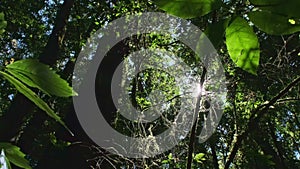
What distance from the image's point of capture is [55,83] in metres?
0.27

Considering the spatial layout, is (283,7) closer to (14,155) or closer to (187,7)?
(187,7)

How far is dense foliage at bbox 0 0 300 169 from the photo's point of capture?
0.84ft

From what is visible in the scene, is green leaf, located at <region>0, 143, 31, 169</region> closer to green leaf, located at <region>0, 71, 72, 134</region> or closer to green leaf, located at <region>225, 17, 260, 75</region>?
green leaf, located at <region>0, 71, 72, 134</region>

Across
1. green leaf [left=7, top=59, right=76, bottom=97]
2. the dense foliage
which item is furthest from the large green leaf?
green leaf [left=7, top=59, right=76, bottom=97]

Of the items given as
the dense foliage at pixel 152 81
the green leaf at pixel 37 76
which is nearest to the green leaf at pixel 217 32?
the dense foliage at pixel 152 81

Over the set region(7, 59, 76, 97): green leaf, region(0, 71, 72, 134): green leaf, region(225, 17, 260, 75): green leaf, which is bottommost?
region(0, 71, 72, 134): green leaf

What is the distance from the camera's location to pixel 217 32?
270 mm

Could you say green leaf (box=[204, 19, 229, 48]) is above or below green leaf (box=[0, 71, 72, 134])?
above

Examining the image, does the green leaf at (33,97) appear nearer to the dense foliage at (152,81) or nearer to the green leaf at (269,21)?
the dense foliage at (152,81)

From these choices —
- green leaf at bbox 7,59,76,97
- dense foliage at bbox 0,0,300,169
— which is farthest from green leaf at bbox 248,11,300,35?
green leaf at bbox 7,59,76,97

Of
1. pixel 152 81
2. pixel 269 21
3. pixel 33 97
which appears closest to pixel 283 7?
pixel 269 21

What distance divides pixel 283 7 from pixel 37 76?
0.17m

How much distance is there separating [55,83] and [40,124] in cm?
475

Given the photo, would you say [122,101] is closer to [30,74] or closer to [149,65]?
[149,65]
